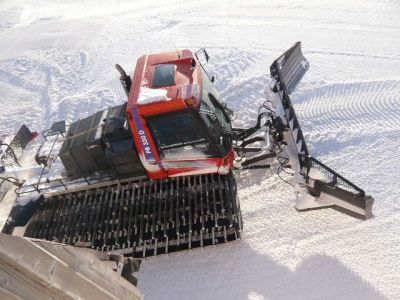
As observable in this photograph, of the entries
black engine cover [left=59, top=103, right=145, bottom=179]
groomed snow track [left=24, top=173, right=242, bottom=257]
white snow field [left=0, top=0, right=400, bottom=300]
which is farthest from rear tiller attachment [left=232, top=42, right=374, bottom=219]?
black engine cover [left=59, top=103, right=145, bottom=179]

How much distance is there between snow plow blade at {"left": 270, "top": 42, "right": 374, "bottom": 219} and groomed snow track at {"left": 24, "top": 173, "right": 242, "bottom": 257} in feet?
3.32

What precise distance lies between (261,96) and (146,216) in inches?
159

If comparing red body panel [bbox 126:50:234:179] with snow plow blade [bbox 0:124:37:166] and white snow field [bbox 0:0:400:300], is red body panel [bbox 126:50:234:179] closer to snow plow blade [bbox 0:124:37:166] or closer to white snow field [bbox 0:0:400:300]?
white snow field [bbox 0:0:400:300]

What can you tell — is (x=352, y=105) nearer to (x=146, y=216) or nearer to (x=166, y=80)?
(x=166, y=80)

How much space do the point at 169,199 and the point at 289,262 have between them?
2.01 meters

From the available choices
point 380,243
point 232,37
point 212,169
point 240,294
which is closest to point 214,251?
point 240,294

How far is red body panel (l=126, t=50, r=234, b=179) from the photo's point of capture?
566 centimetres

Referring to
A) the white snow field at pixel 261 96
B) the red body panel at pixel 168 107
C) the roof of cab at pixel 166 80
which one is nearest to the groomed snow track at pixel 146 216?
the red body panel at pixel 168 107

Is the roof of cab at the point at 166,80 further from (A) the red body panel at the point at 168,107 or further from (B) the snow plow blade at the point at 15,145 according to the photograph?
(B) the snow plow blade at the point at 15,145

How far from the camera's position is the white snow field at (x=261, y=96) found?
19.5ft

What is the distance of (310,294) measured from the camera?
5.60 m

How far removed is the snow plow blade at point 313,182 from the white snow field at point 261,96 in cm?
67

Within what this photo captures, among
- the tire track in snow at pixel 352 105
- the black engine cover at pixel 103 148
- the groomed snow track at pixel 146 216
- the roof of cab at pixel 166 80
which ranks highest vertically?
the roof of cab at pixel 166 80

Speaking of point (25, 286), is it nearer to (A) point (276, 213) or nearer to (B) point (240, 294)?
(B) point (240, 294)
